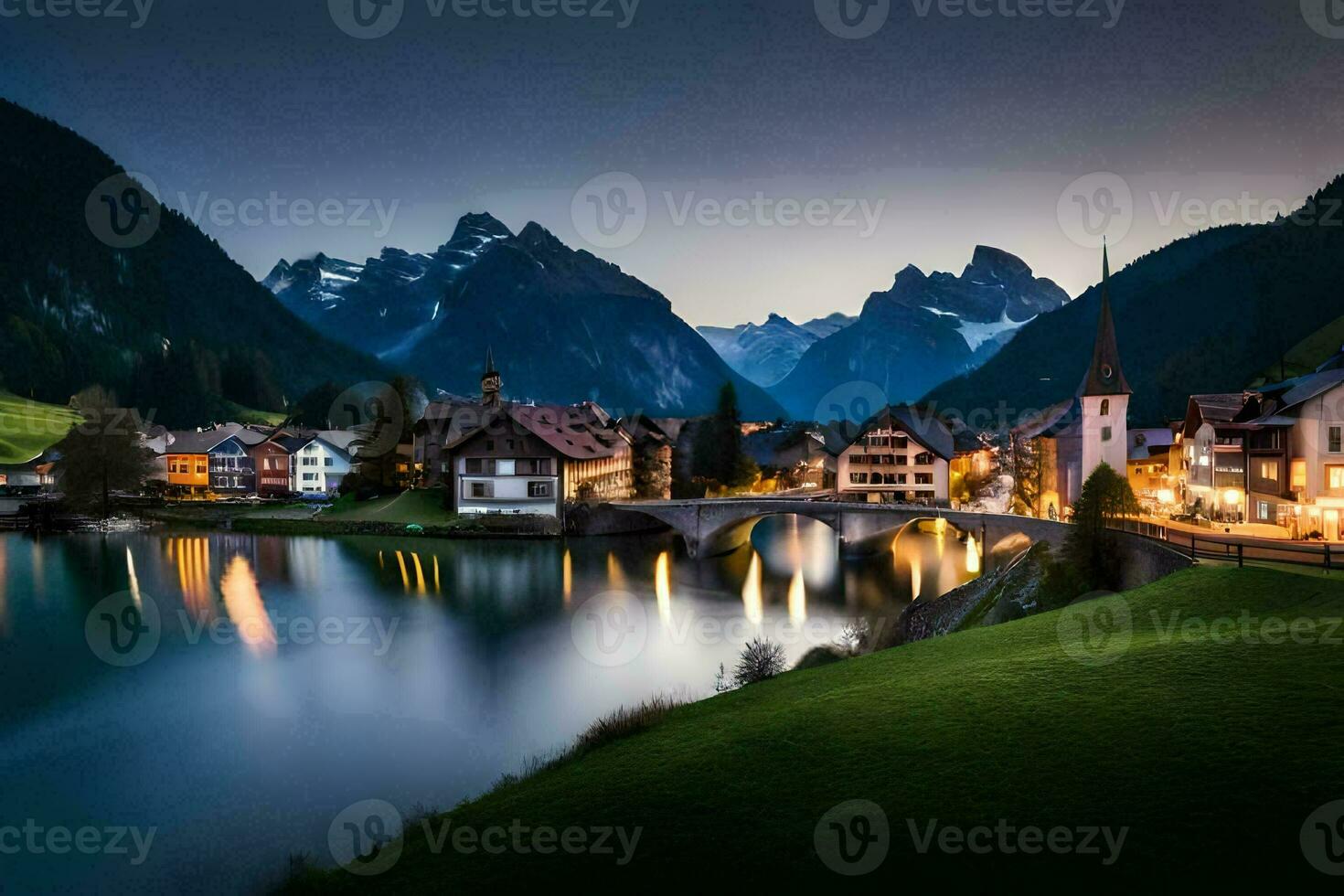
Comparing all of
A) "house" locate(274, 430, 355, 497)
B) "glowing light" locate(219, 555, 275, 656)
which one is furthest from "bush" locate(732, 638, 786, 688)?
"house" locate(274, 430, 355, 497)

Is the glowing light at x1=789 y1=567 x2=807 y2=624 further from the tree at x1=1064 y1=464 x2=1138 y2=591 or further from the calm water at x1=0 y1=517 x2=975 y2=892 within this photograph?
the tree at x1=1064 y1=464 x2=1138 y2=591

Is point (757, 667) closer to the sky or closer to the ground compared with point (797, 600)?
closer to the sky

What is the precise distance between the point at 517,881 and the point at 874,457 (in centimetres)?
6853

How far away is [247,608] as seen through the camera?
47.4 metres

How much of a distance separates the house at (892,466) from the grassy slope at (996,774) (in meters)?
56.0

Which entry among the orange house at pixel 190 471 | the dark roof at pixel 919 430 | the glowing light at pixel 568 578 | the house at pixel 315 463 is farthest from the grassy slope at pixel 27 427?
the dark roof at pixel 919 430

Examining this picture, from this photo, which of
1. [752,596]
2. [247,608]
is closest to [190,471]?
[247,608]

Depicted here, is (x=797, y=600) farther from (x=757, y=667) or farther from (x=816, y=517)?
(x=757, y=667)

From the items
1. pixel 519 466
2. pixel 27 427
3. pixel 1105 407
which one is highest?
pixel 27 427

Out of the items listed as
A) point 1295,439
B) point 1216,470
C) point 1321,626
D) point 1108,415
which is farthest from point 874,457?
point 1321,626

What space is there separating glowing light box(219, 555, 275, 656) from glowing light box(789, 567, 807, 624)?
27417 millimetres

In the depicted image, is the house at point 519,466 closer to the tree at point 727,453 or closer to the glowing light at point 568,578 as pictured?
the glowing light at point 568,578

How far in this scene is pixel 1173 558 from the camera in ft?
89.9

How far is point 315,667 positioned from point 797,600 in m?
27.8
